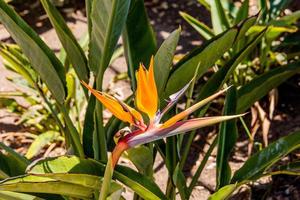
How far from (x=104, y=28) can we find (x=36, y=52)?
15 centimetres

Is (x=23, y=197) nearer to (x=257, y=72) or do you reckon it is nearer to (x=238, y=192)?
(x=238, y=192)

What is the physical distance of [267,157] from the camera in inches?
57.1

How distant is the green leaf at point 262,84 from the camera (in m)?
1.51

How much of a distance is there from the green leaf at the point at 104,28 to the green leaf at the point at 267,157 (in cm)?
41

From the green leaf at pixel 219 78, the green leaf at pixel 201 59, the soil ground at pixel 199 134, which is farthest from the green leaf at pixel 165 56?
the soil ground at pixel 199 134

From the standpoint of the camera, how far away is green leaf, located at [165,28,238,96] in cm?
136

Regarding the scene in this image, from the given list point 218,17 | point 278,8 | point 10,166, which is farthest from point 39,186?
point 278,8

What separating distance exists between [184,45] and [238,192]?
968mm

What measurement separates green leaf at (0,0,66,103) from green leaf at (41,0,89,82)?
4cm

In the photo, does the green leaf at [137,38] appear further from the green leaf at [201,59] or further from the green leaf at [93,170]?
the green leaf at [93,170]

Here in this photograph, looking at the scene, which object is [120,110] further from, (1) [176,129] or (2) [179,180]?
(2) [179,180]

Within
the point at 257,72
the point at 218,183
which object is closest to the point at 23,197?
the point at 218,183

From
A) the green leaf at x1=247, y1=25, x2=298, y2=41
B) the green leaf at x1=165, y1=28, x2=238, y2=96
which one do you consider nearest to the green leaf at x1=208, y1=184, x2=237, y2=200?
the green leaf at x1=165, y1=28, x2=238, y2=96

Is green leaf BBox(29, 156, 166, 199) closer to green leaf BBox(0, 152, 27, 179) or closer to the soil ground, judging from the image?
green leaf BBox(0, 152, 27, 179)
